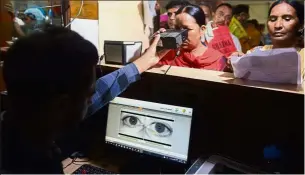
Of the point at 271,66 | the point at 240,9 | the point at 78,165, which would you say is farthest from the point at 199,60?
the point at 240,9

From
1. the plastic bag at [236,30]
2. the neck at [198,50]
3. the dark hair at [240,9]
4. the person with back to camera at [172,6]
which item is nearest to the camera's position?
the neck at [198,50]

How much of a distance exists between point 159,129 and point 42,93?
0.66 m

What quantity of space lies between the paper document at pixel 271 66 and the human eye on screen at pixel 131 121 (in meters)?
0.50

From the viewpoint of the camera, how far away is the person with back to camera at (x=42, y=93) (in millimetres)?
581

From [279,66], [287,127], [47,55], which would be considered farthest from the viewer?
[287,127]

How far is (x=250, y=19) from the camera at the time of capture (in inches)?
101

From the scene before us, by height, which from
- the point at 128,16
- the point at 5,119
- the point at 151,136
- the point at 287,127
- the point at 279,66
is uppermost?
the point at 128,16

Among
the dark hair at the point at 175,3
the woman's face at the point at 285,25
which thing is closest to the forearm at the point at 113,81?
the woman's face at the point at 285,25

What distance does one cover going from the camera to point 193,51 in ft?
4.32

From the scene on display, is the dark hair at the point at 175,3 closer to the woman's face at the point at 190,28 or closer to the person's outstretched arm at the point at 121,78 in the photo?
the woman's face at the point at 190,28

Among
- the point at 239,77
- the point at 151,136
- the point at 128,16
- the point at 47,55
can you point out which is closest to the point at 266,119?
the point at 239,77

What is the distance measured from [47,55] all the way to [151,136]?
71 centimetres

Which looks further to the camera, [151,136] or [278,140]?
[151,136]

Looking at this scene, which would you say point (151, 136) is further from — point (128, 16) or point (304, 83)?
point (128, 16)
